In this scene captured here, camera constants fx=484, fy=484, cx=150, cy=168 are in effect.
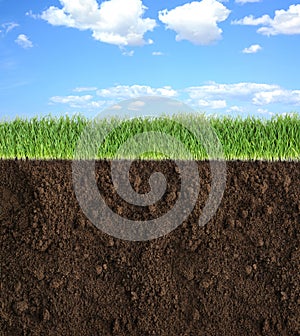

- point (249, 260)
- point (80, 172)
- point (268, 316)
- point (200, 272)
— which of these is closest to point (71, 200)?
Result: point (80, 172)

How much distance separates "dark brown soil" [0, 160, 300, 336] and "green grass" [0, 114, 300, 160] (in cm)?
26

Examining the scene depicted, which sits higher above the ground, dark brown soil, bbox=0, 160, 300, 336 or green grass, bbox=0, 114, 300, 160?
green grass, bbox=0, 114, 300, 160

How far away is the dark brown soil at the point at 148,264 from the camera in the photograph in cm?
409

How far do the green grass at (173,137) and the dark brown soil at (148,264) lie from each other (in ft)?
0.85

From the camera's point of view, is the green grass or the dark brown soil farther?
the green grass

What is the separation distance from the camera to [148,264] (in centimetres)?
409

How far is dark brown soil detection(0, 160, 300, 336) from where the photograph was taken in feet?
13.4

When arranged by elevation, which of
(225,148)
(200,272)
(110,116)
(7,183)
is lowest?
(200,272)

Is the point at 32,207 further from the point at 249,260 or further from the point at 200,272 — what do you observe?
the point at 249,260

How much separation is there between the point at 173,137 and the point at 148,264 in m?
1.20

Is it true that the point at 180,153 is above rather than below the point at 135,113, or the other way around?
below

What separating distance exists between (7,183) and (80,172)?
67 cm

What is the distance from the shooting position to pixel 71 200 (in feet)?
13.5

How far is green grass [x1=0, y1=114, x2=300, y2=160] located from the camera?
14.7ft
